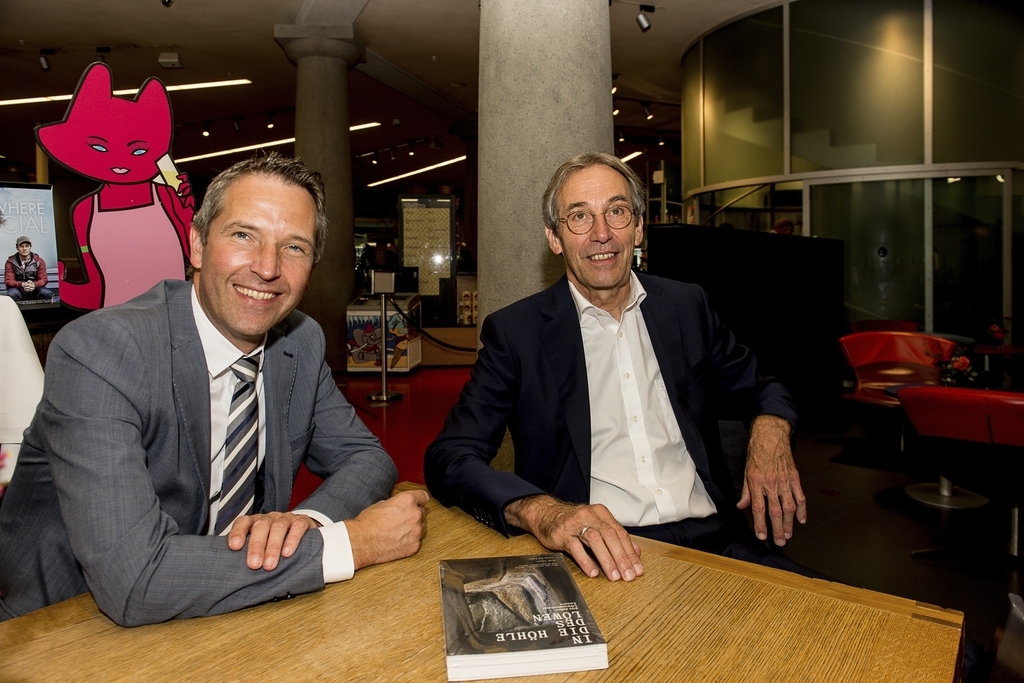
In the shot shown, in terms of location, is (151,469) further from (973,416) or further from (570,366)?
(973,416)

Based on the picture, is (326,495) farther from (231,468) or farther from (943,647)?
(943,647)

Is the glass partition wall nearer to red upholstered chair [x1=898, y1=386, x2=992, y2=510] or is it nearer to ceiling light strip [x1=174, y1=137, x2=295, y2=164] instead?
red upholstered chair [x1=898, y1=386, x2=992, y2=510]

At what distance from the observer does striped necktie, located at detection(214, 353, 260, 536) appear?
150 centimetres

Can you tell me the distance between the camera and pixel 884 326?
708 cm

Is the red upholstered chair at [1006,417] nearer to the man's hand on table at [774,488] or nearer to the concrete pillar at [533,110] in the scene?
the man's hand on table at [774,488]

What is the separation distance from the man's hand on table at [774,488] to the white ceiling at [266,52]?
714cm

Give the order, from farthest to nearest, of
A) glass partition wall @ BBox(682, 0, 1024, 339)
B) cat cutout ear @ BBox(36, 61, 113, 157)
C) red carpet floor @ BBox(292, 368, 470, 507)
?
glass partition wall @ BBox(682, 0, 1024, 339) < red carpet floor @ BBox(292, 368, 470, 507) < cat cutout ear @ BBox(36, 61, 113, 157)

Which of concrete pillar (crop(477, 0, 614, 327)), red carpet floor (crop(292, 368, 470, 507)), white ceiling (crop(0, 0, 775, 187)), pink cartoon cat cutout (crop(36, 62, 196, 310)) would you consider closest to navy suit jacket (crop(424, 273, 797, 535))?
concrete pillar (crop(477, 0, 614, 327))

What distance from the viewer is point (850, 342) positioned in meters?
5.36

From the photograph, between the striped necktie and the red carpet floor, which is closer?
the striped necktie

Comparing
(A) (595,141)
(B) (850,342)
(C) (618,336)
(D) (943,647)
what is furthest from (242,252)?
(B) (850,342)

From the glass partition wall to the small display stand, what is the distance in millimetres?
4762

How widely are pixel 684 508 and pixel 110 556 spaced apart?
4.47 ft

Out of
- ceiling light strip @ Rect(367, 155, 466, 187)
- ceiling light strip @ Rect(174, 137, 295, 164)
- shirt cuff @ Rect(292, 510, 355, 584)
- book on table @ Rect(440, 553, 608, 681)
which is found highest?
ceiling light strip @ Rect(367, 155, 466, 187)
